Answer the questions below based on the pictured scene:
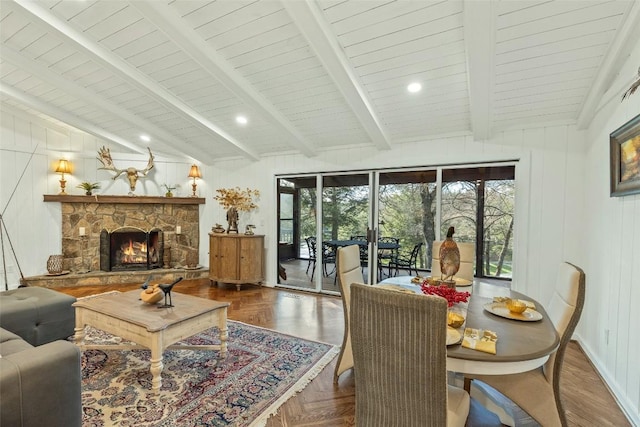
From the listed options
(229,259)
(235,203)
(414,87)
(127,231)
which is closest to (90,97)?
(235,203)

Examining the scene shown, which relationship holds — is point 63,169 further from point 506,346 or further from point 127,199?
point 506,346

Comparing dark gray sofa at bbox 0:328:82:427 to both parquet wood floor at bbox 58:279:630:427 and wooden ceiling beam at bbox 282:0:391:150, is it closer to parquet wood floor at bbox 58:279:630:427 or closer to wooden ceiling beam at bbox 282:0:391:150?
parquet wood floor at bbox 58:279:630:427

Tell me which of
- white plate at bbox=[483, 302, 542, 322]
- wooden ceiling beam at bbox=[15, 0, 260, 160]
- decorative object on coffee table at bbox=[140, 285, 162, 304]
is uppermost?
wooden ceiling beam at bbox=[15, 0, 260, 160]

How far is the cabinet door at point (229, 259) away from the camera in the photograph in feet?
16.9

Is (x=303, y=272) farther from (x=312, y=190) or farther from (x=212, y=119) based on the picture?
(x=212, y=119)

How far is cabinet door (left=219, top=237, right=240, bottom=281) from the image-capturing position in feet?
16.9

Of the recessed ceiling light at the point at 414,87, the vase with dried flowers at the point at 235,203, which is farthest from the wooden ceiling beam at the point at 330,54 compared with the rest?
the vase with dried flowers at the point at 235,203

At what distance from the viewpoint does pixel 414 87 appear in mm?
3094

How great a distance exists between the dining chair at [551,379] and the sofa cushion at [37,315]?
11.6 feet

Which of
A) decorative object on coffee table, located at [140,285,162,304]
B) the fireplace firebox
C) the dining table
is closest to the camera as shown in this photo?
the dining table

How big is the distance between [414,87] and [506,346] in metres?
2.57

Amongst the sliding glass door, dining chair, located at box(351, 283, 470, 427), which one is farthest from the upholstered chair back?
the sliding glass door

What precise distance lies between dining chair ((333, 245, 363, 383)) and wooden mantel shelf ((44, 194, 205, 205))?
4554mm

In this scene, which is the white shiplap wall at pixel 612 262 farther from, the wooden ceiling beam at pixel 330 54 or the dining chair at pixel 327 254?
the dining chair at pixel 327 254
